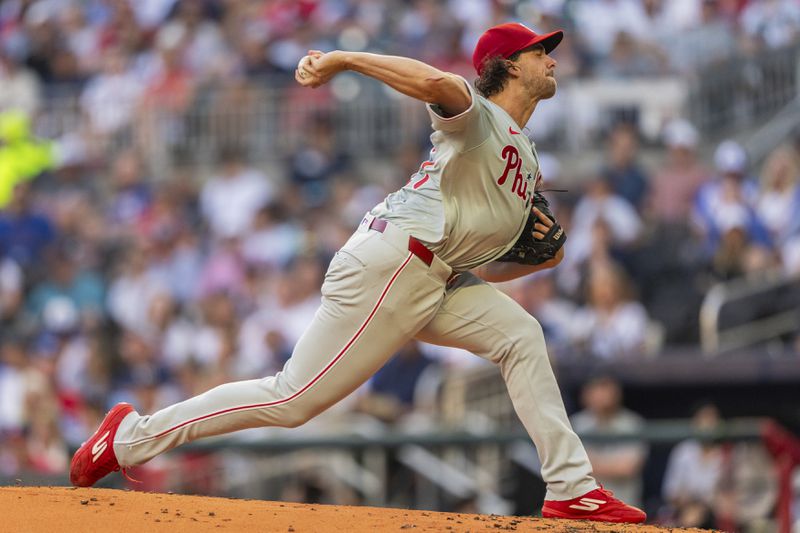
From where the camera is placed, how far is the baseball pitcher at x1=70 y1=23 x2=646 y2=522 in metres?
4.80

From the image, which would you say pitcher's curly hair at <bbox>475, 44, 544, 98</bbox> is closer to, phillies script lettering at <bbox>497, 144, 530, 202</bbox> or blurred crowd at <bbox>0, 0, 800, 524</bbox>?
phillies script lettering at <bbox>497, 144, 530, 202</bbox>

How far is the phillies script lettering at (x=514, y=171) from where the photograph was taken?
15.7 ft

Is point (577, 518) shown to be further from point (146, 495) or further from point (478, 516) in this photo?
point (146, 495)

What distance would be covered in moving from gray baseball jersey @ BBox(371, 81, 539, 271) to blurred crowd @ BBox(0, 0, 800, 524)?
3826mm

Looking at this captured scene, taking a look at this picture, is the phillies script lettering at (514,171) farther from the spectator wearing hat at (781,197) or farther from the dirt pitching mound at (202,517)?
the spectator wearing hat at (781,197)

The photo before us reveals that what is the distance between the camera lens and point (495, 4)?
1295 centimetres

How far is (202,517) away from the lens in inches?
184

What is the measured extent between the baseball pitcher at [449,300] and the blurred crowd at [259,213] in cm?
352

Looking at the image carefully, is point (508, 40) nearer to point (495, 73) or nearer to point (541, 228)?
point (495, 73)

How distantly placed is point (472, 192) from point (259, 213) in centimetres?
727

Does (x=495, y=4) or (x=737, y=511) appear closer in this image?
(x=737, y=511)

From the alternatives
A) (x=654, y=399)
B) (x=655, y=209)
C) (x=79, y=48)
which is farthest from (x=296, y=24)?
(x=654, y=399)

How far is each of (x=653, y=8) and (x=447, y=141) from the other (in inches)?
322

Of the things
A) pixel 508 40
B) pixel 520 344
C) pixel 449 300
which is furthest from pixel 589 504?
pixel 508 40
